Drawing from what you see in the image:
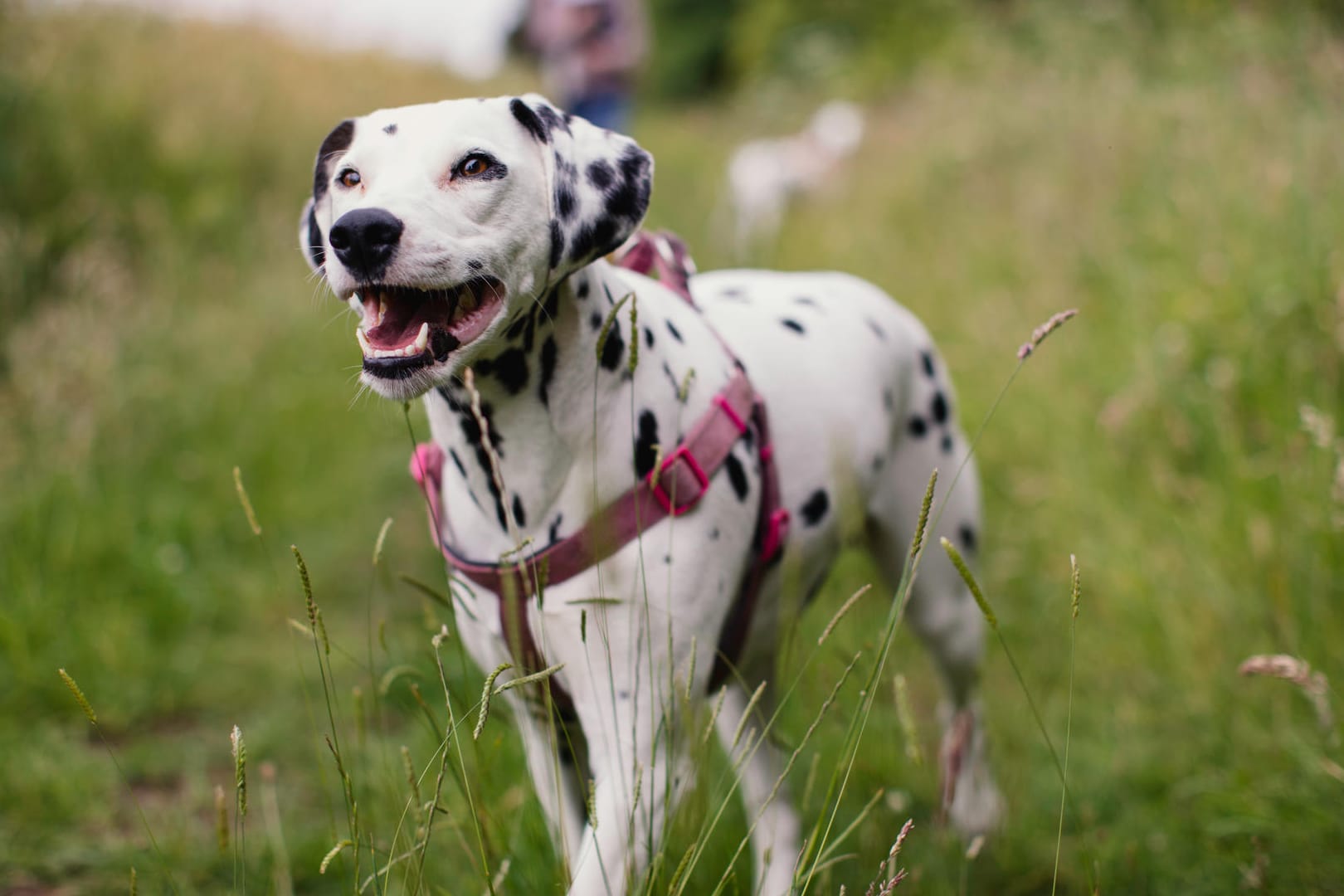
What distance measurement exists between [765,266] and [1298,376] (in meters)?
6.15

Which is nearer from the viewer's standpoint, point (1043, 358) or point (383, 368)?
point (383, 368)

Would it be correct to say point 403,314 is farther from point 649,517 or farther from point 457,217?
point 649,517

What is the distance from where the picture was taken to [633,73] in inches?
320

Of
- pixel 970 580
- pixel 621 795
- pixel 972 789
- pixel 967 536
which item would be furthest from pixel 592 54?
pixel 970 580

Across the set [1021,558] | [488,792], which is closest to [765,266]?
[1021,558]

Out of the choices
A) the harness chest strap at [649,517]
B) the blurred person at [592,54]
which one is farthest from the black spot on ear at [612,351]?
the blurred person at [592,54]

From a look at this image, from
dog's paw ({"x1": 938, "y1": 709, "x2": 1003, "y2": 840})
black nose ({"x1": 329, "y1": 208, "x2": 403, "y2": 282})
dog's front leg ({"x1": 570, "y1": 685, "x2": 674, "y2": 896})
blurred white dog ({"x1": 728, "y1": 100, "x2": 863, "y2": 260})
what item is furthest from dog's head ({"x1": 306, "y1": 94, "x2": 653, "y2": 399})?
blurred white dog ({"x1": 728, "y1": 100, "x2": 863, "y2": 260})

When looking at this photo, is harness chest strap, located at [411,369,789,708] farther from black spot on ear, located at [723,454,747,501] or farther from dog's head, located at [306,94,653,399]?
dog's head, located at [306,94,653,399]

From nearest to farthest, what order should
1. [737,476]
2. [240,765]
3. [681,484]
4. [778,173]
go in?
1. [240,765]
2. [681,484]
3. [737,476]
4. [778,173]

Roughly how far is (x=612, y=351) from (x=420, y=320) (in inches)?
15.4

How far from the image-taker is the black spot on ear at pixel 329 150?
1.92m

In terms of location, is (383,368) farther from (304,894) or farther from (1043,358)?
(1043,358)

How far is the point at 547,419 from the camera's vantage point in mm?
1945

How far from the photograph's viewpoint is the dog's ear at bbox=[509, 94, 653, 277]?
6.00ft
